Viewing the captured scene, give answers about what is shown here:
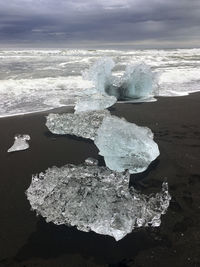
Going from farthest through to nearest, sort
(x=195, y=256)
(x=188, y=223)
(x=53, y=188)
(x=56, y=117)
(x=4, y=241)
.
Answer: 1. (x=56, y=117)
2. (x=53, y=188)
3. (x=188, y=223)
4. (x=4, y=241)
5. (x=195, y=256)

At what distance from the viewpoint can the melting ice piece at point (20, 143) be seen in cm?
538

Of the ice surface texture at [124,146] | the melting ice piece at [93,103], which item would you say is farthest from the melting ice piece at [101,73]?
the ice surface texture at [124,146]

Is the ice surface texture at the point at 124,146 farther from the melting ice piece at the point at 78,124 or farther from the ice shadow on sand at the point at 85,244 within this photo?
the ice shadow on sand at the point at 85,244

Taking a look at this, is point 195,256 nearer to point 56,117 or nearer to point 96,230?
point 96,230

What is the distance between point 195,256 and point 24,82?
10938 mm

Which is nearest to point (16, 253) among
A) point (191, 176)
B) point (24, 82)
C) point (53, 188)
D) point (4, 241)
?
point (4, 241)

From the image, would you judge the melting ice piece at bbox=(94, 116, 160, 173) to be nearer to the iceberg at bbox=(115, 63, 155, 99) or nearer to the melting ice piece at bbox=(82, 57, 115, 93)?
the iceberg at bbox=(115, 63, 155, 99)

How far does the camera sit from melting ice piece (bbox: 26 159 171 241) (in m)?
3.18

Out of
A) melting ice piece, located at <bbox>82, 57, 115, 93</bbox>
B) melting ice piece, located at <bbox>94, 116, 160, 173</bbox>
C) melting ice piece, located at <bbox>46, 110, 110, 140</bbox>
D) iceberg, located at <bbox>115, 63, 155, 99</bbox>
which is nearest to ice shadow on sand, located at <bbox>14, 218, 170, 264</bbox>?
melting ice piece, located at <bbox>94, 116, 160, 173</bbox>

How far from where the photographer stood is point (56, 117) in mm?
6230

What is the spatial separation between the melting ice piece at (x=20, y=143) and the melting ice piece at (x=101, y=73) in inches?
142

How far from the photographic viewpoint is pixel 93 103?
7582 mm

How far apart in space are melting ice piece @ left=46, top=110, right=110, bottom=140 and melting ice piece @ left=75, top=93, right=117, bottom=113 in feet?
Answer: 3.94

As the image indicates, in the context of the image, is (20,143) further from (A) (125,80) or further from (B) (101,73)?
(A) (125,80)
